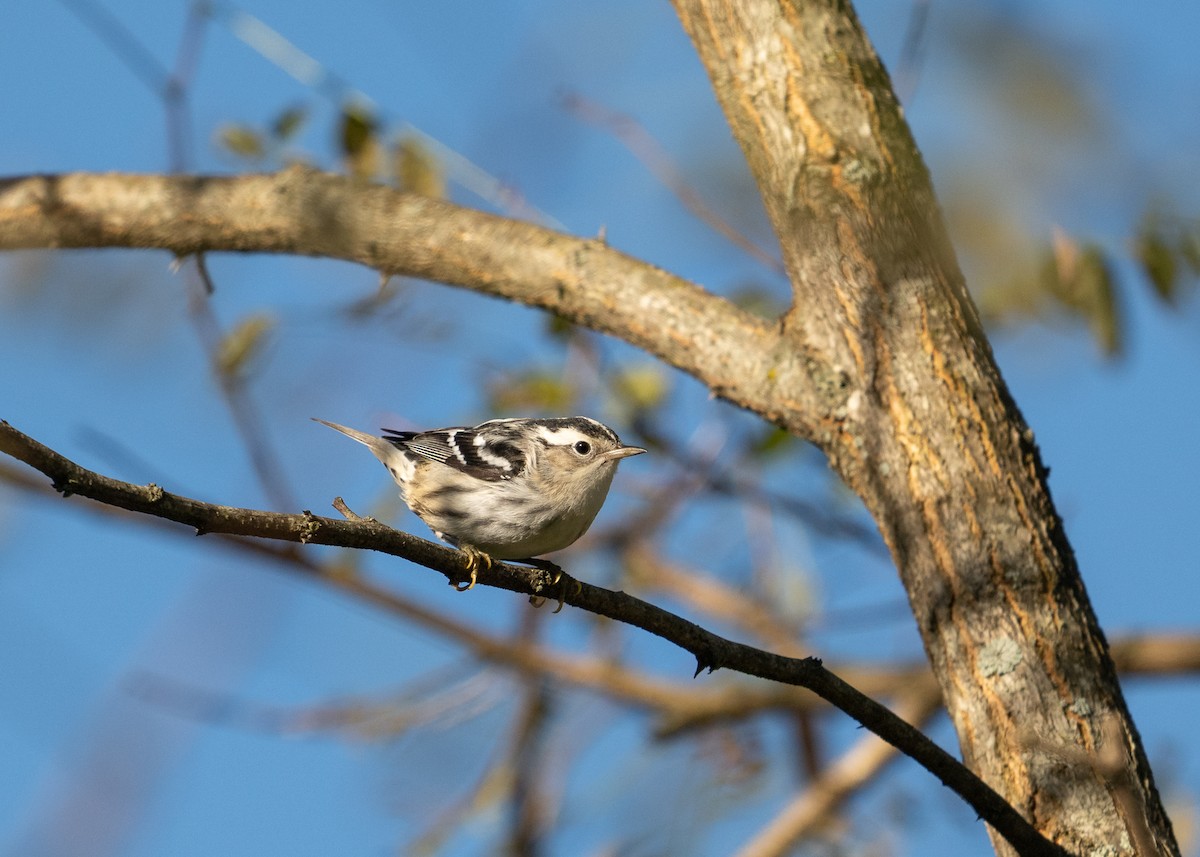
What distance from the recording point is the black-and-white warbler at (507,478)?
18.1ft

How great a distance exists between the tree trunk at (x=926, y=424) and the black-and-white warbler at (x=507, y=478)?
1.33 m

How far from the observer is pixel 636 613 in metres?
3.86

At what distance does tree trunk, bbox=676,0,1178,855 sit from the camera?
405cm

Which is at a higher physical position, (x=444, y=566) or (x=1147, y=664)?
(x=1147, y=664)

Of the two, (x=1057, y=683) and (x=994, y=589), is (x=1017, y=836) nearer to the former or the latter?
(x=1057, y=683)

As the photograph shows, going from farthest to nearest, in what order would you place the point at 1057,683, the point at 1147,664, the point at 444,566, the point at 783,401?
the point at 1147,664 → the point at 783,401 → the point at 1057,683 → the point at 444,566

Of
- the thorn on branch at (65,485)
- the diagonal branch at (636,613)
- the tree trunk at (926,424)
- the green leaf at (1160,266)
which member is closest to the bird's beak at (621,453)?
the tree trunk at (926,424)

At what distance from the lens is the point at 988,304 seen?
6371mm

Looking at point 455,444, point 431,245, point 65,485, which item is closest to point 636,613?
point 65,485

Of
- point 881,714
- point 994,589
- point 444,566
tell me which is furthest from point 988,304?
point 444,566

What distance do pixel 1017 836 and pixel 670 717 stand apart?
459 cm

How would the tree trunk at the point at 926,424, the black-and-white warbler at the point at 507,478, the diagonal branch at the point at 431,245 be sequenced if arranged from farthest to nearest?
1. the black-and-white warbler at the point at 507,478
2. the diagonal branch at the point at 431,245
3. the tree trunk at the point at 926,424

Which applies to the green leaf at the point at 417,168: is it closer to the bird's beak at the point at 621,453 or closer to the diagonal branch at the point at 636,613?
the bird's beak at the point at 621,453

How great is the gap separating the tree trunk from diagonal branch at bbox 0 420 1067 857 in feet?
1.12
